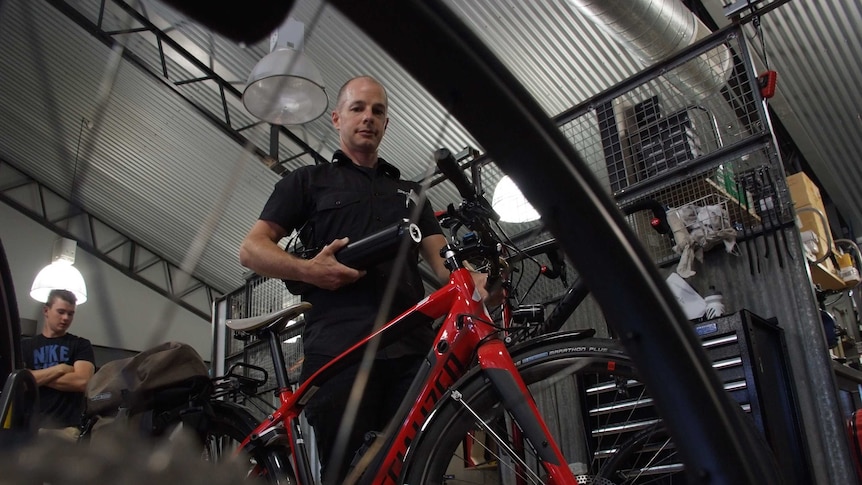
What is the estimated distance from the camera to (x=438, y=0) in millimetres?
230

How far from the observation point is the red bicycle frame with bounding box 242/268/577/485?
1122mm

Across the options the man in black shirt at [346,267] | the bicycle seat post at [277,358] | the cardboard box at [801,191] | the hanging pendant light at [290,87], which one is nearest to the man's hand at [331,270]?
the man in black shirt at [346,267]

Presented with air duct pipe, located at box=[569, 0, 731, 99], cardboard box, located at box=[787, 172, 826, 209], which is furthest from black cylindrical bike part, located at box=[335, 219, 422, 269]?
cardboard box, located at box=[787, 172, 826, 209]

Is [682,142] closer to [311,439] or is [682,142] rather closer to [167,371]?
[311,439]

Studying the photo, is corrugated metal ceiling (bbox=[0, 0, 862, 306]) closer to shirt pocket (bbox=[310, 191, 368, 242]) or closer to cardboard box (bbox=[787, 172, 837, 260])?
shirt pocket (bbox=[310, 191, 368, 242])

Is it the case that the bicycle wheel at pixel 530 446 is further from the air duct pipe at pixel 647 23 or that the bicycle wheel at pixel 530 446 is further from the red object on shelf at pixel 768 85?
the air duct pipe at pixel 647 23

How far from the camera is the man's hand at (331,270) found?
1.18 metres

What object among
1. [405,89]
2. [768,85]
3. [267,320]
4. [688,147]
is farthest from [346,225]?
[405,89]

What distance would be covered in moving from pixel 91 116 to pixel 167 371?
A: 5.64 ft

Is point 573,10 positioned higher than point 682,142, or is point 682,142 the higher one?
point 573,10

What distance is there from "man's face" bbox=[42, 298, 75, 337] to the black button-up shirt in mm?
1354

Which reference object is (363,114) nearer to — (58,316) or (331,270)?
(331,270)

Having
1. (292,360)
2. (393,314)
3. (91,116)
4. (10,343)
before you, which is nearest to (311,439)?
(393,314)

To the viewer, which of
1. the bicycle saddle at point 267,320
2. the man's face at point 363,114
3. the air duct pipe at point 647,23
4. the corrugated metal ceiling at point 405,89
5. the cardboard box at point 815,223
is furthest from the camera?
the corrugated metal ceiling at point 405,89
